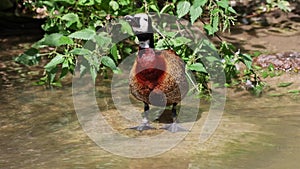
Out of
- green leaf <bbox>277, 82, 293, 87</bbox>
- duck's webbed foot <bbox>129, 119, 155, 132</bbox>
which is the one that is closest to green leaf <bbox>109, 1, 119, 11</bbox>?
duck's webbed foot <bbox>129, 119, 155, 132</bbox>

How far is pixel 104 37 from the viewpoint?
3.88 meters

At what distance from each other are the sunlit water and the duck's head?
2.25 ft

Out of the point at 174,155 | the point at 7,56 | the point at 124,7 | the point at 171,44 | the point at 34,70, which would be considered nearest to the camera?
the point at 174,155

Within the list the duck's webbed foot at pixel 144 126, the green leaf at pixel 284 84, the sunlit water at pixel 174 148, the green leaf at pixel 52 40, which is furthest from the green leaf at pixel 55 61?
the green leaf at pixel 284 84

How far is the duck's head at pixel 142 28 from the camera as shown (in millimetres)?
3922

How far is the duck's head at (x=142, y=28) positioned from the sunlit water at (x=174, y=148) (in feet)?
2.25

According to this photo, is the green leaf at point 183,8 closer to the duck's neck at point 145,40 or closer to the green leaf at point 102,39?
the duck's neck at point 145,40

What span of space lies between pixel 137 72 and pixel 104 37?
1.03ft

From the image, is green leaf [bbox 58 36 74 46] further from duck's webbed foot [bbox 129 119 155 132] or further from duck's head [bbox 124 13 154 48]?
duck's webbed foot [bbox 129 119 155 132]

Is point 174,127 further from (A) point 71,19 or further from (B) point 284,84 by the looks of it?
(B) point 284,84

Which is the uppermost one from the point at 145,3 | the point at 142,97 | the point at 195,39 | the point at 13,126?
the point at 145,3

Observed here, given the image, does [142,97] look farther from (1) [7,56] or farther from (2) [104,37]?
(1) [7,56]

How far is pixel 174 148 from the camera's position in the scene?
12.3 ft

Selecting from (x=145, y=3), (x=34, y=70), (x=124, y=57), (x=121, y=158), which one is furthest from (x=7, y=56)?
(x=121, y=158)
